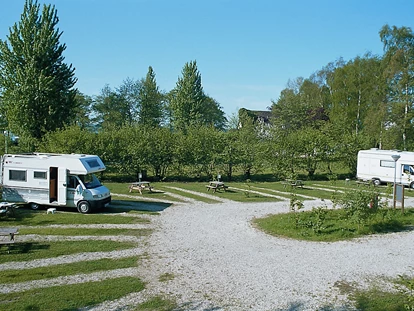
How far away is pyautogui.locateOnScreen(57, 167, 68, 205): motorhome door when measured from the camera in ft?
52.0

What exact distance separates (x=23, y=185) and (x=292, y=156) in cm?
1973

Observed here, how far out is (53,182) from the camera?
16234 millimetres

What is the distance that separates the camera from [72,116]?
3441cm

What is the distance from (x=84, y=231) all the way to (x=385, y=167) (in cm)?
2037

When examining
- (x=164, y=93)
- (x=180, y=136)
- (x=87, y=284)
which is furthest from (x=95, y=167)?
(x=164, y=93)

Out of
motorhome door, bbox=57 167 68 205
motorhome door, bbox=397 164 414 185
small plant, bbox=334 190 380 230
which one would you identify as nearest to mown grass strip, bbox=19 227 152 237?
motorhome door, bbox=57 167 68 205

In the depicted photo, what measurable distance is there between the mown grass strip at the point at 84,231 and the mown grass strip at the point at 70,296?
4.23 metres

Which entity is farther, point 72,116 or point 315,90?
point 315,90

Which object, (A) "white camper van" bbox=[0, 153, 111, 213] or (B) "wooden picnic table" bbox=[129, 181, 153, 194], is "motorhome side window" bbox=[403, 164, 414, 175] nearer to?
(B) "wooden picnic table" bbox=[129, 181, 153, 194]

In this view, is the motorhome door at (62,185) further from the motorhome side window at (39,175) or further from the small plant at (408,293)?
the small plant at (408,293)

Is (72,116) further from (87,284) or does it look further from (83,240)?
(87,284)

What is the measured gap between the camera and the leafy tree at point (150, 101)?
2299 inches

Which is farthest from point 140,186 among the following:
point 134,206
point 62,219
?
point 62,219

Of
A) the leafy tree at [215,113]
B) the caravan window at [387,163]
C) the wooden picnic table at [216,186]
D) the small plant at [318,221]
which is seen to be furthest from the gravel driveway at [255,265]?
the leafy tree at [215,113]
